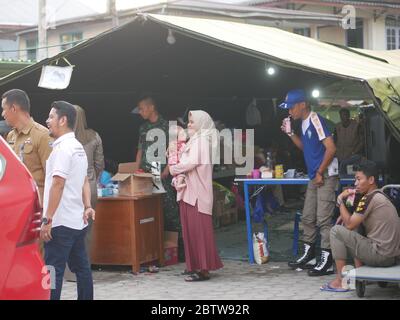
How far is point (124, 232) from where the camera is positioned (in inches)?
320

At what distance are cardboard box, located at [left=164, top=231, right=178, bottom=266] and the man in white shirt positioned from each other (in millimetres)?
2925

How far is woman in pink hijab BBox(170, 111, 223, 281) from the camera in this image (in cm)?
775

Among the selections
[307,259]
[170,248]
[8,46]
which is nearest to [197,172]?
[170,248]

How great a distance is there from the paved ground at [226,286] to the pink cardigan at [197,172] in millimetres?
820

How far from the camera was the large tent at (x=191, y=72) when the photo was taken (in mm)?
7266

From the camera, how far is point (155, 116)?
8734 mm

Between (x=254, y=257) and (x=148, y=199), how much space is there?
145cm

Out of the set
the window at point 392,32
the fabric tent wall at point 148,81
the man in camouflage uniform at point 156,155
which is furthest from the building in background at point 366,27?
the man in camouflage uniform at point 156,155

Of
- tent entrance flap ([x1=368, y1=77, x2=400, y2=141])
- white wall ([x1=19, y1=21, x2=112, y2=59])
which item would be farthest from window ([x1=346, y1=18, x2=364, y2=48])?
tent entrance flap ([x1=368, y1=77, x2=400, y2=141])

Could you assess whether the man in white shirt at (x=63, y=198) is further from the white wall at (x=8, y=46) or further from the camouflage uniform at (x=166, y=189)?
the white wall at (x=8, y=46)

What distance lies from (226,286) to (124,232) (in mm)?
1366
